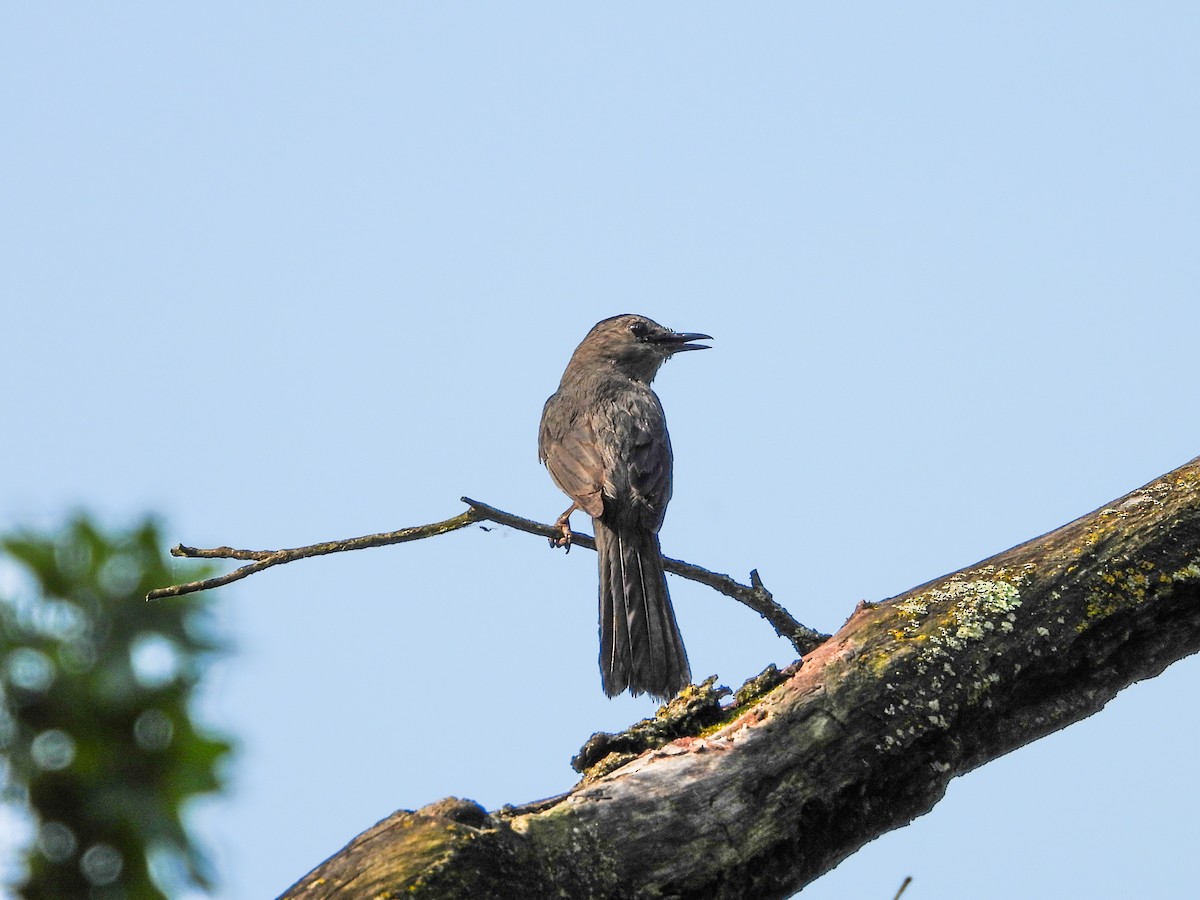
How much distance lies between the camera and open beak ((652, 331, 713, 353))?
29.1ft

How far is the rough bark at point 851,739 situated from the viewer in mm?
2232

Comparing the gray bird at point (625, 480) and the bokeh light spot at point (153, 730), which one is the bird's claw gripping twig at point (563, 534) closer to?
the gray bird at point (625, 480)

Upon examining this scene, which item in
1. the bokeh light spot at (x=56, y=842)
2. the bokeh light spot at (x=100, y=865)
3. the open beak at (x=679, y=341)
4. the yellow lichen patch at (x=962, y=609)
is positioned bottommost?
the yellow lichen patch at (x=962, y=609)

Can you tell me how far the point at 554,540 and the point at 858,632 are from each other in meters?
3.60

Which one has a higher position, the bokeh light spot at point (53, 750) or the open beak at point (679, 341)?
the open beak at point (679, 341)

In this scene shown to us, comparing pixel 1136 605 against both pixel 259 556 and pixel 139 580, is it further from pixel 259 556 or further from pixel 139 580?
pixel 139 580

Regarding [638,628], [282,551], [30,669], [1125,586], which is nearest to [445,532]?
[282,551]

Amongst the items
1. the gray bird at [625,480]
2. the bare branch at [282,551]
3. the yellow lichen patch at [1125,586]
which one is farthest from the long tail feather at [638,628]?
the yellow lichen patch at [1125,586]

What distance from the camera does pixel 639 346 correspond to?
886 cm

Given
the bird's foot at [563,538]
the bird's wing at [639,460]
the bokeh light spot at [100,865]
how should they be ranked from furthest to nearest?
1. the bird's wing at [639,460]
2. the bird's foot at [563,538]
3. the bokeh light spot at [100,865]

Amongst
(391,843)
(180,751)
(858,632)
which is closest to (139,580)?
(180,751)

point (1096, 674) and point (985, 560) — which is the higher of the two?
point (985, 560)

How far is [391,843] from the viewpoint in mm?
2188

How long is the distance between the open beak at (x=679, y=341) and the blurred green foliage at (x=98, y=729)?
17.4 ft
